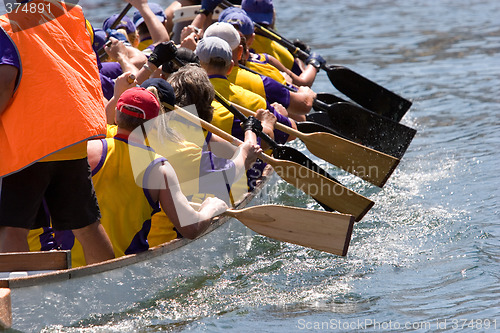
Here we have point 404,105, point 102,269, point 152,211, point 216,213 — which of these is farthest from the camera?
point 404,105

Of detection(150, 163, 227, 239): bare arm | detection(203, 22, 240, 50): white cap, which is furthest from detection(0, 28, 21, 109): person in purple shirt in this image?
detection(203, 22, 240, 50): white cap

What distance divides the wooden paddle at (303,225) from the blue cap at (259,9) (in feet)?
13.9

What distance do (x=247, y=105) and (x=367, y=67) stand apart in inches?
261

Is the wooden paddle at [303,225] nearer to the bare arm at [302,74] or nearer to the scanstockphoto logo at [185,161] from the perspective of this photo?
the scanstockphoto logo at [185,161]

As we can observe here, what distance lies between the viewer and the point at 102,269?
372 centimetres

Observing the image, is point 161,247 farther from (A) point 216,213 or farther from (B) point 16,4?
(B) point 16,4

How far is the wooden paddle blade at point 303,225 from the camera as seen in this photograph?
4.30 m

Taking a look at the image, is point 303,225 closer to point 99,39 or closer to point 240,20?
point 240,20

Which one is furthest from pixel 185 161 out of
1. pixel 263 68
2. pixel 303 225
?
pixel 263 68

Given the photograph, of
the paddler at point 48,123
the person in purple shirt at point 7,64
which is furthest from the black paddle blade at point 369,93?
the person in purple shirt at point 7,64

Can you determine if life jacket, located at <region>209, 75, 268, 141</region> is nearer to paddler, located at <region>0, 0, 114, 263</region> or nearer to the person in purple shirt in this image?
paddler, located at <region>0, 0, 114, 263</region>

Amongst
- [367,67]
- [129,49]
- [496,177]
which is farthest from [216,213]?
[367,67]

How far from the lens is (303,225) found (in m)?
4.38

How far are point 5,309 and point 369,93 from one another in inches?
217
